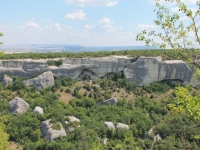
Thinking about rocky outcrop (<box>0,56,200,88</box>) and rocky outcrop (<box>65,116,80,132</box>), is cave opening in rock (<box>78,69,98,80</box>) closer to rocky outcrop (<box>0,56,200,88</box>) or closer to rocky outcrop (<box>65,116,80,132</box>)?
rocky outcrop (<box>0,56,200,88</box>)

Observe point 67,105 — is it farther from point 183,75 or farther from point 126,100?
point 183,75

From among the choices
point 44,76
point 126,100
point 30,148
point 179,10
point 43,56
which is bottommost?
point 30,148

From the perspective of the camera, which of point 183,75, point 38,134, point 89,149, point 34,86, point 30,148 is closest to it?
point 89,149

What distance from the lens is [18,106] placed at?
1302 inches

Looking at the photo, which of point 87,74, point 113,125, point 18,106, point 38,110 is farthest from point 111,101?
point 18,106

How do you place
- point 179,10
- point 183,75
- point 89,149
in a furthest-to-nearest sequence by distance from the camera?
point 183,75 → point 89,149 → point 179,10

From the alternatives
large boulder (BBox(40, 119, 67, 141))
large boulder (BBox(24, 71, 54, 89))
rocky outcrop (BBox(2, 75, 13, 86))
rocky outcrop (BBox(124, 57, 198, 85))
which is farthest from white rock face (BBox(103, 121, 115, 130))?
rocky outcrop (BBox(2, 75, 13, 86))

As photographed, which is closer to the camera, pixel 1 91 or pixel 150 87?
pixel 1 91

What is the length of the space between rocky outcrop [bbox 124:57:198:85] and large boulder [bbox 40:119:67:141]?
638 inches

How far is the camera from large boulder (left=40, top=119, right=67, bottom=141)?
2781 centimetres

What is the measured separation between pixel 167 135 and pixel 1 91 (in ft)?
76.1

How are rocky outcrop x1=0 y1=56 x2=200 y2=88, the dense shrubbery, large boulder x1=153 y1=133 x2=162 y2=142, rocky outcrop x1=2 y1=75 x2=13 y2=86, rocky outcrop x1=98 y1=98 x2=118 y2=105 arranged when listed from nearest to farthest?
the dense shrubbery < large boulder x1=153 y1=133 x2=162 y2=142 < rocky outcrop x1=98 y1=98 x2=118 y2=105 < rocky outcrop x1=2 y1=75 x2=13 y2=86 < rocky outcrop x1=0 y1=56 x2=200 y2=88

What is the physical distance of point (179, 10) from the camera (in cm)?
862

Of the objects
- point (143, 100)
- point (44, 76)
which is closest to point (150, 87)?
point (143, 100)
